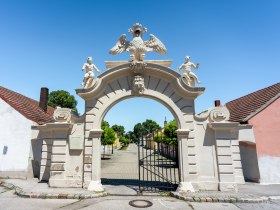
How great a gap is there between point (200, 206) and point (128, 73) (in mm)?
6138

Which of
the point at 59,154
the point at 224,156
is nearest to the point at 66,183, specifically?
the point at 59,154

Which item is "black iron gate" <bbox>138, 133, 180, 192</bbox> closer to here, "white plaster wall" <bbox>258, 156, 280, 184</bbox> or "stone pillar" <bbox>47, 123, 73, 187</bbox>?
"stone pillar" <bbox>47, 123, 73, 187</bbox>

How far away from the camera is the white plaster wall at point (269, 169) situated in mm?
10484

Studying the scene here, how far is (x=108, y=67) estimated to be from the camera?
9.82 meters

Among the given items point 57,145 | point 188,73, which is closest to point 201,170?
point 188,73

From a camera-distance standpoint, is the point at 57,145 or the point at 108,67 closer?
the point at 57,145

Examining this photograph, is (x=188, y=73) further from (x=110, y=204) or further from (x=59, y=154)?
(x=59, y=154)

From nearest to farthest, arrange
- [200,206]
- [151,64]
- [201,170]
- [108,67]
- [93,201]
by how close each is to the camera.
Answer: [200,206], [93,201], [201,170], [151,64], [108,67]

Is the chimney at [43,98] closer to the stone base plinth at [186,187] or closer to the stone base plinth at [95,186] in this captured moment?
the stone base plinth at [95,186]

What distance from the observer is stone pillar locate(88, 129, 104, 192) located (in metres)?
8.38

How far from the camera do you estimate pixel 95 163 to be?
28.6ft

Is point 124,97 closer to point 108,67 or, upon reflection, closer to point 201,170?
point 108,67

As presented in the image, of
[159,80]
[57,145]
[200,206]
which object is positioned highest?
[159,80]

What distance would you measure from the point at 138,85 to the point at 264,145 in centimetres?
768
